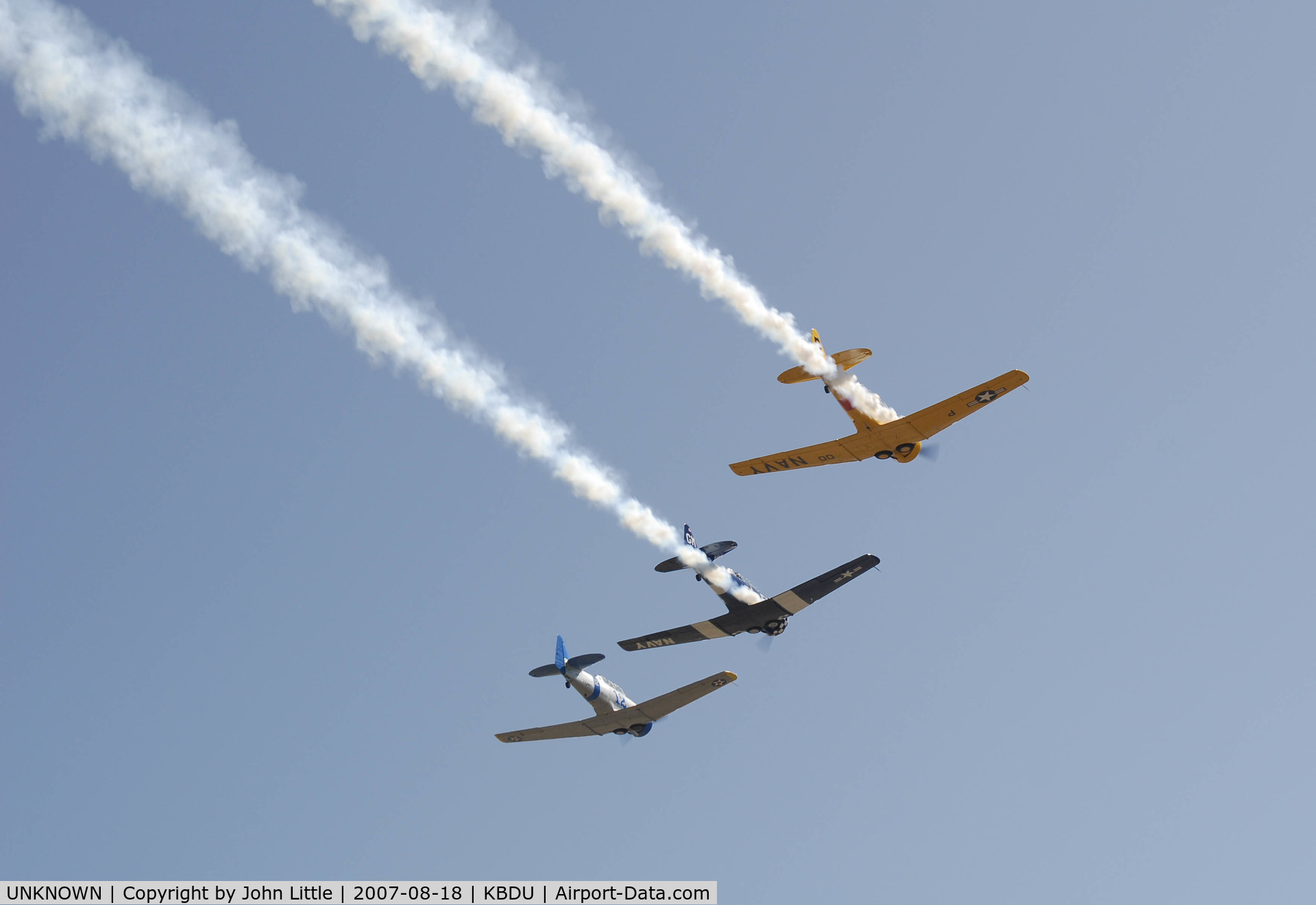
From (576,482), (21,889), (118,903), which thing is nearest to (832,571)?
(576,482)

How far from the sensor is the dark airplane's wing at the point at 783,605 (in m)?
27.4

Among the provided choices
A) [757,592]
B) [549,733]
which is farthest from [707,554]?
[549,733]

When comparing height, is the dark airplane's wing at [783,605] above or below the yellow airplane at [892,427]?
below

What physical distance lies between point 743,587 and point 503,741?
42.0ft

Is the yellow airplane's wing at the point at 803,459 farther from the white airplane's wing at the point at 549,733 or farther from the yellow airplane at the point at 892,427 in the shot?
the white airplane's wing at the point at 549,733

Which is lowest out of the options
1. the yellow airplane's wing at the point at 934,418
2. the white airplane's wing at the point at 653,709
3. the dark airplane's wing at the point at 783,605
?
the white airplane's wing at the point at 653,709

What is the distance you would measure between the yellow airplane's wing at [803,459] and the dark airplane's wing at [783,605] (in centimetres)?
406

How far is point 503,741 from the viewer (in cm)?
3569

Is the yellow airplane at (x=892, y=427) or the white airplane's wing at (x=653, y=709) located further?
the white airplane's wing at (x=653, y=709)

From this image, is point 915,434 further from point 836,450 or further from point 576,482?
point 576,482

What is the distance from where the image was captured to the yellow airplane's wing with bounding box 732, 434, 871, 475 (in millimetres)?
29891

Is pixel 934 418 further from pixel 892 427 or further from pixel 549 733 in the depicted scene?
pixel 549 733

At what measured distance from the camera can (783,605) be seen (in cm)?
2803

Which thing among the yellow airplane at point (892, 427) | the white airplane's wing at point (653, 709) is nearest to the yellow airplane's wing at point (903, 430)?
the yellow airplane at point (892, 427)
